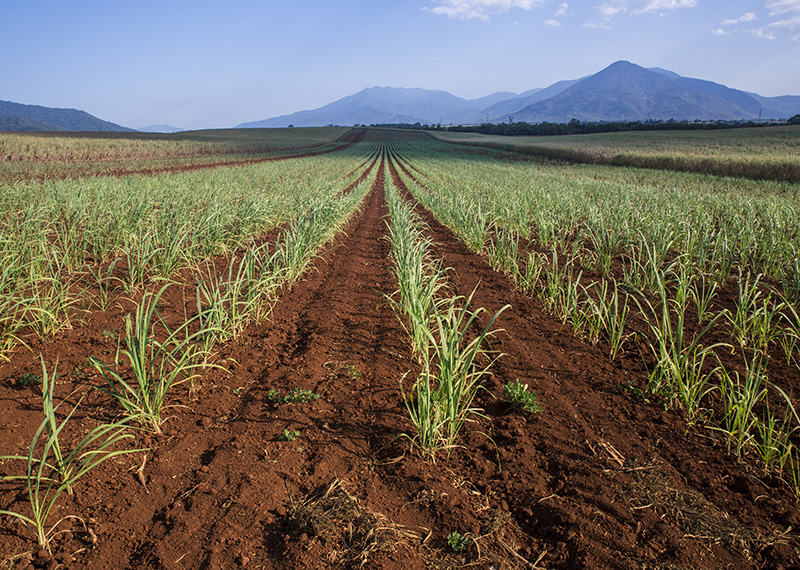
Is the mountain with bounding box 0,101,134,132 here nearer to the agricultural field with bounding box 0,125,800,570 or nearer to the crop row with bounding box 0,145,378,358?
the crop row with bounding box 0,145,378,358

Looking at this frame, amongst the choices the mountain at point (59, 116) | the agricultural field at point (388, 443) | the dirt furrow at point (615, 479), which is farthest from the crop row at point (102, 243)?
the mountain at point (59, 116)

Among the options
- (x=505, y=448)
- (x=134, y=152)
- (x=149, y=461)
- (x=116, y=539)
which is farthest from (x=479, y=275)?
(x=134, y=152)

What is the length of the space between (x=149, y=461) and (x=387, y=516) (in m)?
1.26

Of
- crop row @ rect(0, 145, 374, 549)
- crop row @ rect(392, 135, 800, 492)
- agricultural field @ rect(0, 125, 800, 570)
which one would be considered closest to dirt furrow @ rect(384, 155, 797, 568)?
agricultural field @ rect(0, 125, 800, 570)

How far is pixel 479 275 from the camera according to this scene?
18.2ft

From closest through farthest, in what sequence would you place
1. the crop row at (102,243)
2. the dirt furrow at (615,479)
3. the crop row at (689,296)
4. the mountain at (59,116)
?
the dirt furrow at (615,479) < the crop row at (689,296) < the crop row at (102,243) < the mountain at (59,116)

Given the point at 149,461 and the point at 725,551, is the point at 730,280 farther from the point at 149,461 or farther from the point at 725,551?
the point at 149,461

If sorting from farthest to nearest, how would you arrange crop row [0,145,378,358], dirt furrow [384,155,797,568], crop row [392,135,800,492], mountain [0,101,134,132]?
mountain [0,101,134,132], crop row [0,145,378,358], crop row [392,135,800,492], dirt furrow [384,155,797,568]

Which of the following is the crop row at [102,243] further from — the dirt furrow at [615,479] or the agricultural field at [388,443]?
the dirt furrow at [615,479]

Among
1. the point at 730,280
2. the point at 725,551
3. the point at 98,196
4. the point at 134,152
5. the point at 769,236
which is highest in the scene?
the point at 134,152

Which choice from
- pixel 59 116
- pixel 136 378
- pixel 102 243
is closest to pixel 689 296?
pixel 136 378

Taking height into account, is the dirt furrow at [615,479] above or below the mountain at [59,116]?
below

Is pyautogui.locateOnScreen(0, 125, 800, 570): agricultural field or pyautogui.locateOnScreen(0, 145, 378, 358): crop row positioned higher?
pyautogui.locateOnScreen(0, 145, 378, 358): crop row

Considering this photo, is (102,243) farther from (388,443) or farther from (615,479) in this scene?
(615,479)
